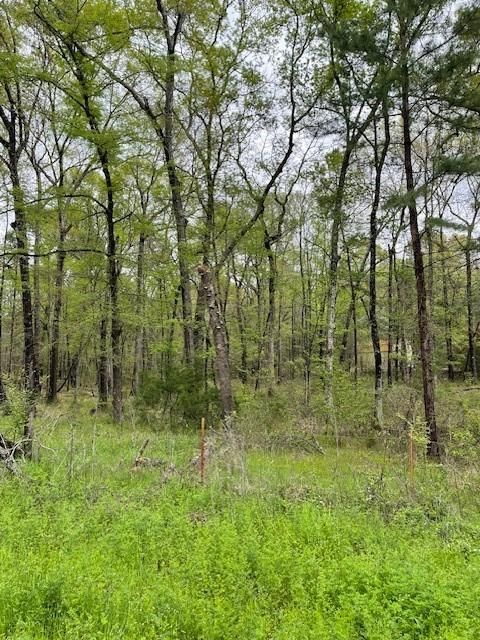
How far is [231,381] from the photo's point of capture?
13805mm

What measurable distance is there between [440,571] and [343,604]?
3.30ft

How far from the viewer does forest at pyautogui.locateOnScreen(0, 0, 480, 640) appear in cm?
345

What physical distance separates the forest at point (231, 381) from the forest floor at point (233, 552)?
0.03 metres

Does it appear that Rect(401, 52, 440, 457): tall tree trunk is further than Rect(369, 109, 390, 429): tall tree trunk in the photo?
No

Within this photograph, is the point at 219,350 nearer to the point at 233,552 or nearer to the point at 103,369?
the point at 233,552

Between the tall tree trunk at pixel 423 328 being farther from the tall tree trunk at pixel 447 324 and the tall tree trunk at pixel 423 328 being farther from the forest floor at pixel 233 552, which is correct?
the tall tree trunk at pixel 447 324

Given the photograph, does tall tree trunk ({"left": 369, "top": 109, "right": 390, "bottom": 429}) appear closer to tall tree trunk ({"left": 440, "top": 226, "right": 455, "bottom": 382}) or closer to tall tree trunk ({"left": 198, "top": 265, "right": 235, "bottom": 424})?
tall tree trunk ({"left": 198, "top": 265, "right": 235, "bottom": 424})

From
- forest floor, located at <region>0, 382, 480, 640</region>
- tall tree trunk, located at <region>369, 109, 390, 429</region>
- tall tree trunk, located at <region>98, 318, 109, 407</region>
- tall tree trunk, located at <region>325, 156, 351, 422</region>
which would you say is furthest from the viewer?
tall tree trunk, located at <region>98, 318, 109, 407</region>

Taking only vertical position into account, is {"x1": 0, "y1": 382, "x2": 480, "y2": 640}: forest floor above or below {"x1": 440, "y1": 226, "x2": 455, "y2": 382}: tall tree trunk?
below

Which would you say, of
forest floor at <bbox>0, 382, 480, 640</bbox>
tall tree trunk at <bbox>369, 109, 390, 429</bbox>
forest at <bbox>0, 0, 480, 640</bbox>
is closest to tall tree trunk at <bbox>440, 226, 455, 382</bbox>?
forest at <bbox>0, 0, 480, 640</bbox>

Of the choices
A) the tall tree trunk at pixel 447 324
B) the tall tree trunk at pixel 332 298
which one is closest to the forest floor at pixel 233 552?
the tall tree trunk at pixel 332 298

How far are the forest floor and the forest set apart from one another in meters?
0.03

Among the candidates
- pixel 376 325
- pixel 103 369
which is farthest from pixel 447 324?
pixel 103 369

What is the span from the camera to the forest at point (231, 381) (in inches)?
136
